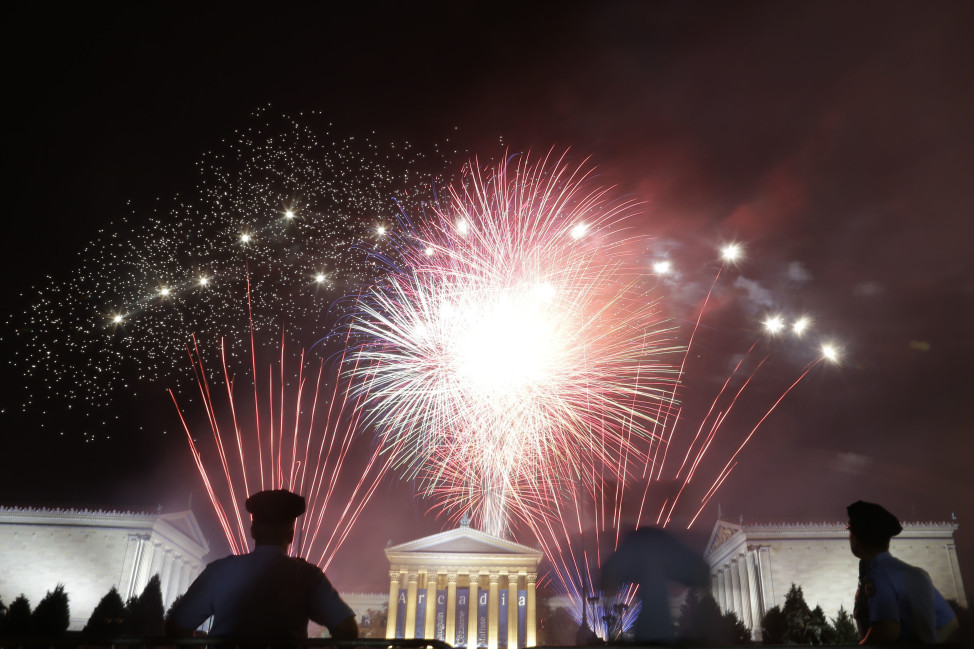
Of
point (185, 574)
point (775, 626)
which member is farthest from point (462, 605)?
point (775, 626)

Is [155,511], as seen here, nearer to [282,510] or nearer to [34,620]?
[34,620]

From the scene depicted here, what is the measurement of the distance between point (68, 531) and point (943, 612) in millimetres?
56254

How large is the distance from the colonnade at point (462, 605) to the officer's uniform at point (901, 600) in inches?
2127

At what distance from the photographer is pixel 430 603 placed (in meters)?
58.0

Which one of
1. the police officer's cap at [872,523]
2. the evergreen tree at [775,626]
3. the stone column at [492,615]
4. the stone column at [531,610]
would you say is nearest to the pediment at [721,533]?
the evergreen tree at [775,626]

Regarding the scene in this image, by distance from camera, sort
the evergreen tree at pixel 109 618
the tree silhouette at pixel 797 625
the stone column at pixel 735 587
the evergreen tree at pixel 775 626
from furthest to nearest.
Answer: the stone column at pixel 735 587 → the evergreen tree at pixel 775 626 → the tree silhouette at pixel 797 625 → the evergreen tree at pixel 109 618

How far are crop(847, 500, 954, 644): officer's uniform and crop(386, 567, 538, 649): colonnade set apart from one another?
54.0 metres

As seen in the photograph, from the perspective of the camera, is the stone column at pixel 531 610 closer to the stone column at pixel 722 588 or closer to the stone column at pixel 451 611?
the stone column at pixel 451 611

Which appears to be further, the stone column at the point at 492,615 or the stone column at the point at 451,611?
the stone column at the point at 492,615

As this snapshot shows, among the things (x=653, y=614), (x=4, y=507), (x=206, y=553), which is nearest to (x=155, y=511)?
(x=4, y=507)

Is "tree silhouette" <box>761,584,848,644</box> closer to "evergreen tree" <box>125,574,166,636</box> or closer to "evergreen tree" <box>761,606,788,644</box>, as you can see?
"evergreen tree" <box>761,606,788,644</box>

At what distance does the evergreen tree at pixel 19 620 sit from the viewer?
2886 centimetres

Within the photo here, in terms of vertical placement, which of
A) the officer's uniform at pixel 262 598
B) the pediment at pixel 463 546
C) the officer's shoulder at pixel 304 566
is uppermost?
the pediment at pixel 463 546

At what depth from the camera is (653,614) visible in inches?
273
